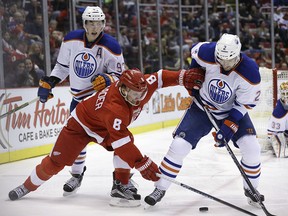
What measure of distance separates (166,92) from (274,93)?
2356mm

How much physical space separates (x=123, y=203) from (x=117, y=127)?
603 millimetres

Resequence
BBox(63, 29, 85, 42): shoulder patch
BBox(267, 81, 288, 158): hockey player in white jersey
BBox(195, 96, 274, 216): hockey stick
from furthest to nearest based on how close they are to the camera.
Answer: BBox(267, 81, 288, 158): hockey player in white jersey
BBox(63, 29, 85, 42): shoulder patch
BBox(195, 96, 274, 216): hockey stick

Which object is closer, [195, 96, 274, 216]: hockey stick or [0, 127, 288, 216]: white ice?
[195, 96, 274, 216]: hockey stick

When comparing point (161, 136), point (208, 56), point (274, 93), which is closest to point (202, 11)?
point (161, 136)

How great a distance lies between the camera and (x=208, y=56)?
3504 millimetres

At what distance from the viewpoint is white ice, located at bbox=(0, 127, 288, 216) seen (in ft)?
11.2

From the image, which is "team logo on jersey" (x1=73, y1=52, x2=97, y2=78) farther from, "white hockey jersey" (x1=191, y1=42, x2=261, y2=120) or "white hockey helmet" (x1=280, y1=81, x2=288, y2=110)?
"white hockey helmet" (x1=280, y1=81, x2=288, y2=110)

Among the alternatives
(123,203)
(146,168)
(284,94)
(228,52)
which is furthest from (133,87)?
(284,94)

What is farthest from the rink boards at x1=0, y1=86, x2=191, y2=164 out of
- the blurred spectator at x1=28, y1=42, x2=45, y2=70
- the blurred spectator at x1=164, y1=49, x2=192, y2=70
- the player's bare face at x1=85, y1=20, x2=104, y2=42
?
the blurred spectator at x1=164, y1=49, x2=192, y2=70

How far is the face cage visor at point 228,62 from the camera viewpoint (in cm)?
335

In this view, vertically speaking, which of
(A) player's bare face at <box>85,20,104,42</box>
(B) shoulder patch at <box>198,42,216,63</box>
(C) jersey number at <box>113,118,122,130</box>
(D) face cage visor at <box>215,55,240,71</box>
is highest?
(A) player's bare face at <box>85,20,104,42</box>

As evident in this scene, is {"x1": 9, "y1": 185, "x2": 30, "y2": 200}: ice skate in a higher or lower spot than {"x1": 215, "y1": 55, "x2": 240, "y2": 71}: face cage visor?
lower

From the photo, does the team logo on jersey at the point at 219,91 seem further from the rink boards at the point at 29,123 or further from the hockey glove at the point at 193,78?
the rink boards at the point at 29,123

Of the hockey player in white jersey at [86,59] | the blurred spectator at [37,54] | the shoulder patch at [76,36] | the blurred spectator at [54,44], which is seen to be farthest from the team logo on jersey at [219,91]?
the blurred spectator at [54,44]
